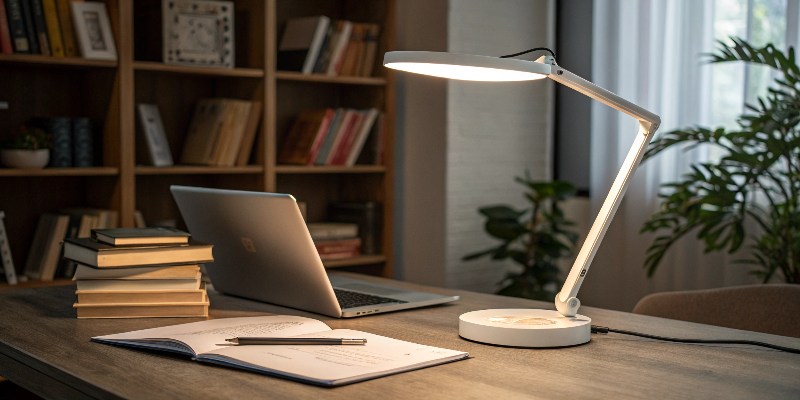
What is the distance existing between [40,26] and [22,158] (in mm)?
442

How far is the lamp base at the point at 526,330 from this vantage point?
48.3 inches

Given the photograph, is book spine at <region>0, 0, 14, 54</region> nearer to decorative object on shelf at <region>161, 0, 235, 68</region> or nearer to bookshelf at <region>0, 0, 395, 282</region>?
bookshelf at <region>0, 0, 395, 282</region>

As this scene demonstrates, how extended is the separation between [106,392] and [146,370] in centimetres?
10

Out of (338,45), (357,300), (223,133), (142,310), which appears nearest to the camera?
(142,310)

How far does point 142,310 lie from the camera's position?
1.47m

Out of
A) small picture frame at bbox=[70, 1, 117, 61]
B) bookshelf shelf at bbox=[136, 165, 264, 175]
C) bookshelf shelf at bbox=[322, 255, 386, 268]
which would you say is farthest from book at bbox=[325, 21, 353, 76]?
small picture frame at bbox=[70, 1, 117, 61]

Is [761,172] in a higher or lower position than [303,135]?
lower

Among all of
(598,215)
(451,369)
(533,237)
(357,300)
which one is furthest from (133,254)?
(533,237)

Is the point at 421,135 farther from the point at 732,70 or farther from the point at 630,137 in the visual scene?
the point at 732,70

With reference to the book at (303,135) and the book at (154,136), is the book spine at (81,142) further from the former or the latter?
the book at (303,135)

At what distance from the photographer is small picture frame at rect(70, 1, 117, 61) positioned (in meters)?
2.70

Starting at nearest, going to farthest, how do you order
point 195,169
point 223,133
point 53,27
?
point 53,27, point 195,169, point 223,133

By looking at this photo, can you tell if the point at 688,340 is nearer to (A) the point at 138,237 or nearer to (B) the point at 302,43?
(A) the point at 138,237

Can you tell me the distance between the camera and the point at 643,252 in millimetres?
3562
